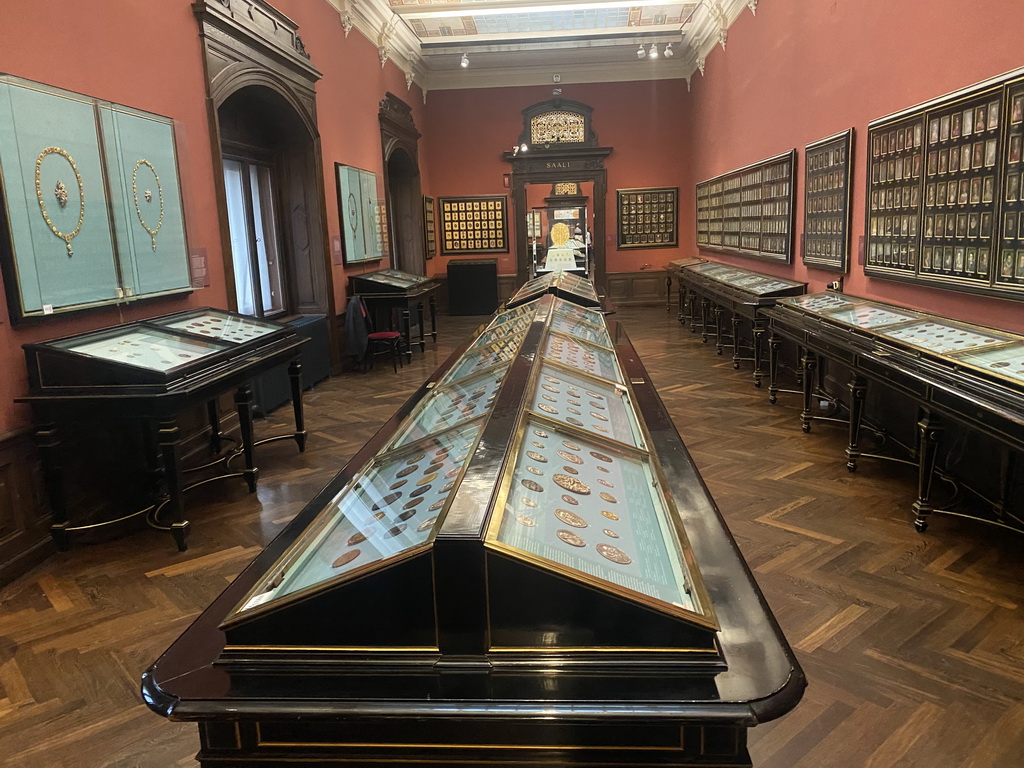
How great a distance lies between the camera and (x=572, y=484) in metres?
1.77

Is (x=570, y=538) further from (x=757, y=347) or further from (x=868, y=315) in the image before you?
(x=757, y=347)

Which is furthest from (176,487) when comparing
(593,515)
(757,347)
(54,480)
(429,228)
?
(429,228)

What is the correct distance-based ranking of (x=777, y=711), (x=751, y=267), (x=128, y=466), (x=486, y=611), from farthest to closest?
(x=751, y=267), (x=128, y=466), (x=486, y=611), (x=777, y=711)

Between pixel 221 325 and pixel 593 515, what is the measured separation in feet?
13.9

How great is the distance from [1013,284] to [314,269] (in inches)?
276

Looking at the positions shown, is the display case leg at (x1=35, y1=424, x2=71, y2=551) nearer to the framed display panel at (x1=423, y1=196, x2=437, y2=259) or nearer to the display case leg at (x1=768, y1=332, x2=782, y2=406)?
the display case leg at (x1=768, y1=332, x2=782, y2=406)

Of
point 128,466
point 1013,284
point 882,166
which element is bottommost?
point 128,466

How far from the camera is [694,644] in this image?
1298 millimetres

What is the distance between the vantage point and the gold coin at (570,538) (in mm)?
1438

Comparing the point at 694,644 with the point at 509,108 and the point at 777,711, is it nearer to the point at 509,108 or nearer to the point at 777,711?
the point at 777,711

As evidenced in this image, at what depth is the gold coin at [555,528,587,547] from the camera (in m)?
1.44

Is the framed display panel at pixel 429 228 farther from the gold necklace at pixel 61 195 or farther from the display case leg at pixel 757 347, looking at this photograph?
the gold necklace at pixel 61 195

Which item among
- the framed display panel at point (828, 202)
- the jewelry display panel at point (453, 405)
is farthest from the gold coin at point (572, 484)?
the framed display panel at point (828, 202)

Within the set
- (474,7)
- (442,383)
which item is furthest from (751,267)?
(442,383)
